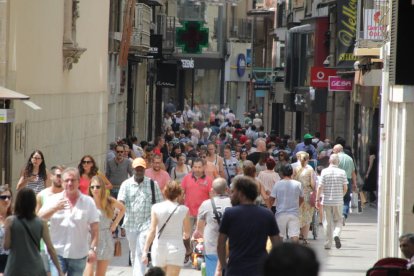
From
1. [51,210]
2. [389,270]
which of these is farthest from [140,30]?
[389,270]

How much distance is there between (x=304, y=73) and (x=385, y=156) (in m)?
35.0

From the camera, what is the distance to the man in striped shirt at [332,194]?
21.3m

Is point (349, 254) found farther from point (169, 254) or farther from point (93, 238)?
point (93, 238)

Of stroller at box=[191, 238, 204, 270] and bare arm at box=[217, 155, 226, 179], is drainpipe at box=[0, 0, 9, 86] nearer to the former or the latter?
stroller at box=[191, 238, 204, 270]

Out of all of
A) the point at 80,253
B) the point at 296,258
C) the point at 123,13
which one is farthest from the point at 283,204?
the point at 123,13

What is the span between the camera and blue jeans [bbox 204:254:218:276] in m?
13.8

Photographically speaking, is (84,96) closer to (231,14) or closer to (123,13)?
(123,13)


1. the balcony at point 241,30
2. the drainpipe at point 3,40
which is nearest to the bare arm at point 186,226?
the drainpipe at point 3,40

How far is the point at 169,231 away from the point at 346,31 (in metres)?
23.2

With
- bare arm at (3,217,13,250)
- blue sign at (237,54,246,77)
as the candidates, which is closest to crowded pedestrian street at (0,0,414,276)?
bare arm at (3,217,13,250)

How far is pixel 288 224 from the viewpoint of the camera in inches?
725

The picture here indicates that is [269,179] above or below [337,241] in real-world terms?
above

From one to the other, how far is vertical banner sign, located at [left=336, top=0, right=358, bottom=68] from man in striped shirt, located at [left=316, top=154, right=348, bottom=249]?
582 inches

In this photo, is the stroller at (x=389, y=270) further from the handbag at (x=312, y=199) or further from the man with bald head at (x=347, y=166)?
the man with bald head at (x=347, y=166)
